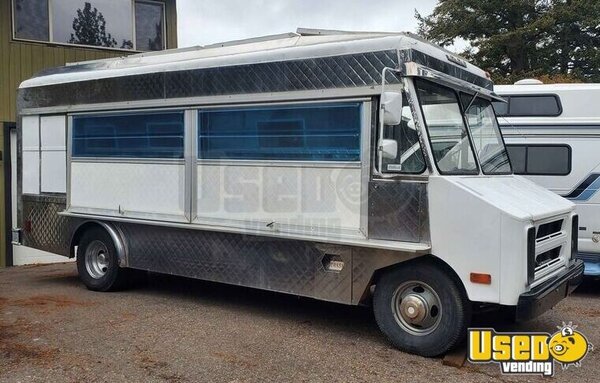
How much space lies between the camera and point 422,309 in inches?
206

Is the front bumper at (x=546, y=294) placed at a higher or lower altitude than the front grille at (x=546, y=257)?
lower

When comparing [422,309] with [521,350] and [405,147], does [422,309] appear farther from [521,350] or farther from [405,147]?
[405,147]

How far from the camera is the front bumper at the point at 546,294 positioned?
4.76 meters

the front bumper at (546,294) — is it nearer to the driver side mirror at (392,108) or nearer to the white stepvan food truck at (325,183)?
the white stepvan food truck at (325,183)

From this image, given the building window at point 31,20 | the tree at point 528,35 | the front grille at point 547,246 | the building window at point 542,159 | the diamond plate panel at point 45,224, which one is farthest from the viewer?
the tree at point 528,35

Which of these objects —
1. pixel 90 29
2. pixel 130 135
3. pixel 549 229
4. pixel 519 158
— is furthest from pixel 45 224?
pixel 519 158

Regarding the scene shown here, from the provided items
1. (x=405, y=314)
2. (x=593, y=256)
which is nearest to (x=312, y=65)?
(x=405, y=314)

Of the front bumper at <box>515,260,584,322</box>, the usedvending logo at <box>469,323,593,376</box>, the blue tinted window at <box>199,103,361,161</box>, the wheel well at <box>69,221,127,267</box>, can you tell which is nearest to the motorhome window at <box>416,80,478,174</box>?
the blue tinted window at <box>199,103,361,161</box>

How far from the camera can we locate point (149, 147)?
7219 mm

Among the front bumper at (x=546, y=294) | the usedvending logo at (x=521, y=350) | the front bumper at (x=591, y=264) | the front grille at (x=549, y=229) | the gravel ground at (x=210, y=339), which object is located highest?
the front grille at (x=549, y=229)

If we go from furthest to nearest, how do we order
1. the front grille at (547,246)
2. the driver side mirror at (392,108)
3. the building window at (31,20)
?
the building window at (31,20), the driver side mirror at (392,108), the front grille at (547,246)

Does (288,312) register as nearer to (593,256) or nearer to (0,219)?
(593,256)

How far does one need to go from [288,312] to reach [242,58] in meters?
2.90

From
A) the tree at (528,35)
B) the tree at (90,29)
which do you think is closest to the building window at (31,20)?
the tree at (90,29)
